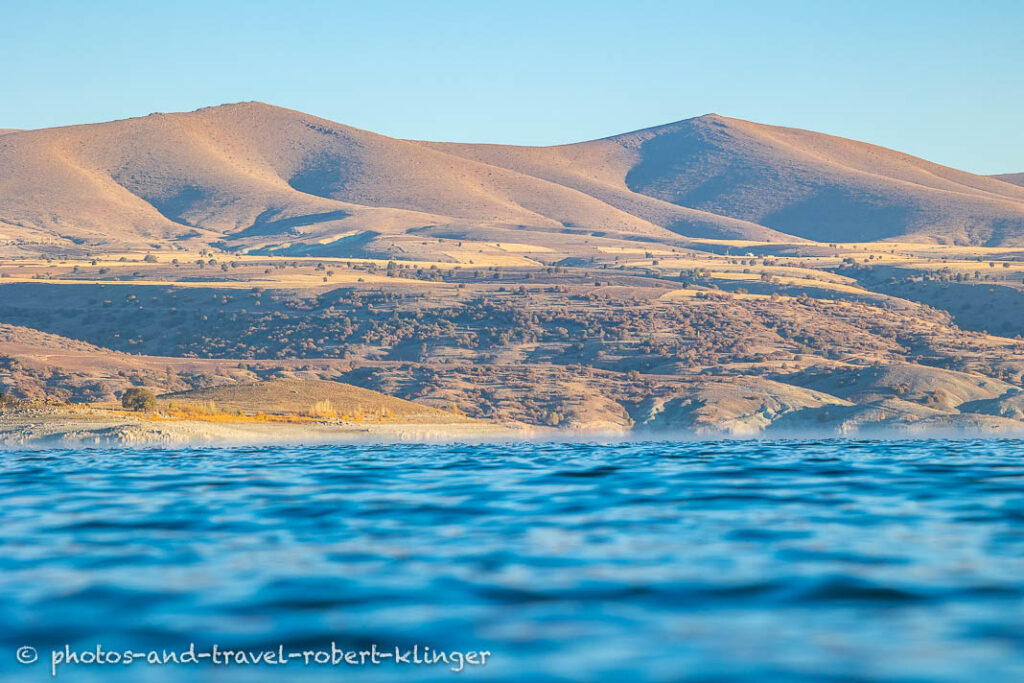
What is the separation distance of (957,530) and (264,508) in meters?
8.65

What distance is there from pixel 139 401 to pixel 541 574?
148 ft

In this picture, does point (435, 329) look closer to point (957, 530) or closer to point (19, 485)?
point (19, 485)

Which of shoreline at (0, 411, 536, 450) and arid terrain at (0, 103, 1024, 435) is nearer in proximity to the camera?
shoreline at (0, 411, 536, 450)

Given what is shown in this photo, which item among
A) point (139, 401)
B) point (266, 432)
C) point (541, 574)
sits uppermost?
point (541, 574)

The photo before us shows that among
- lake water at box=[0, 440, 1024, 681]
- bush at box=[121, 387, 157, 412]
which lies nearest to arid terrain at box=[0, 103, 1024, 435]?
bush at box=[121, 387, 157, 412]

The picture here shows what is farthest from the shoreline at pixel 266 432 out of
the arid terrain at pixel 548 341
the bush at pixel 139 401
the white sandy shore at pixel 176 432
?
the bush at pixel 139 401

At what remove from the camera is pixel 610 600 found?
Answer: 9992mm

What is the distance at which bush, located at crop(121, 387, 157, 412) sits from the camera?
53184mm

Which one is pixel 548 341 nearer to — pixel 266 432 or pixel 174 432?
pixel 266 432

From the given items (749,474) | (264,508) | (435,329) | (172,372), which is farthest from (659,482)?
(435,329)

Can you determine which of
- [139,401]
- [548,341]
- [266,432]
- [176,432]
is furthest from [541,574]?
[548,341]

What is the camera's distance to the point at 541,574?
11.2 metres

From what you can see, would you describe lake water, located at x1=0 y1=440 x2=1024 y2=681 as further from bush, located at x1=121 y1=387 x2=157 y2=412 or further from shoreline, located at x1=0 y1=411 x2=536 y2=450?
bush, located at x1=121 y1=387 x2=157 y2=412

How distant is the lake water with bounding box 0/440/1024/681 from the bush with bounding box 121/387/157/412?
33.4 meters
